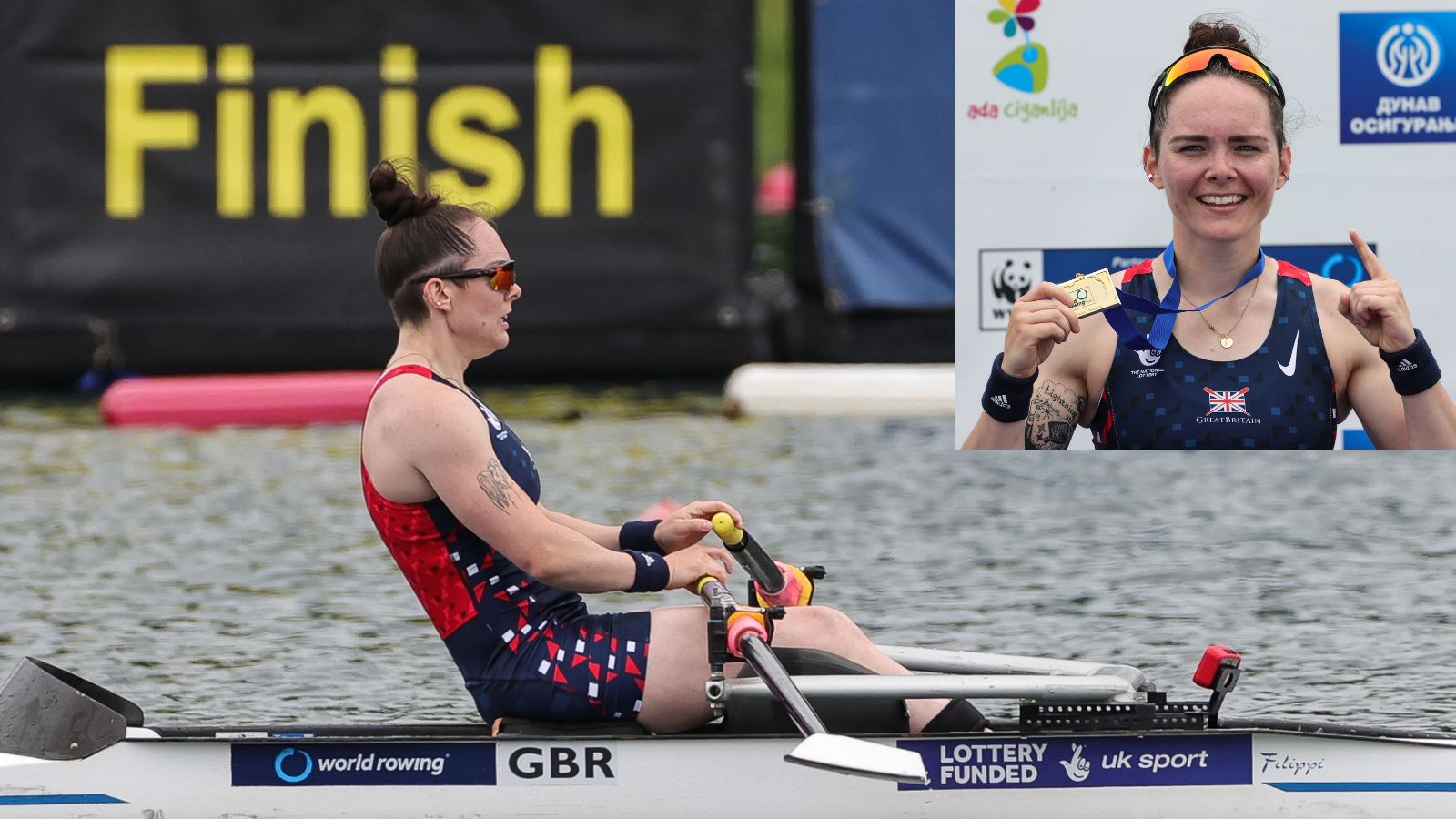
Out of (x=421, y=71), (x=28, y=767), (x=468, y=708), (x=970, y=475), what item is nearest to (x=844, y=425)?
(x=970, y=475)

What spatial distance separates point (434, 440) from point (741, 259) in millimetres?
9344

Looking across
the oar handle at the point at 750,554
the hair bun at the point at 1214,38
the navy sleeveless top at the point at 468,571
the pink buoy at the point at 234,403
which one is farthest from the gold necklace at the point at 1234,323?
the pink buoy at the point at 234,403

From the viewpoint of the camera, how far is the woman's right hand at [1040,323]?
5121 millimetres

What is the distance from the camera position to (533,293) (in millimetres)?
13781

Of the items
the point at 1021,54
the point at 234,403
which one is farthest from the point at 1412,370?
the point at 234,403

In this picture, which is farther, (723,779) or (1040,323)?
(1040,323)

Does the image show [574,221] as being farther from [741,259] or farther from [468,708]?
[468,708]

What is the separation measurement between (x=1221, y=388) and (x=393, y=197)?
221cm

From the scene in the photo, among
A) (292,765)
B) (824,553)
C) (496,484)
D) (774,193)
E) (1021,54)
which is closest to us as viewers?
(496,484)

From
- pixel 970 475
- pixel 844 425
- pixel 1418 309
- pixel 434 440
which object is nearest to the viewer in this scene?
pixel 434 440

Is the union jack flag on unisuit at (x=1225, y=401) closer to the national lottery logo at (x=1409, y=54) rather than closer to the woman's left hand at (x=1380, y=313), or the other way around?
the woman's left hand at (x=1380, y=313)

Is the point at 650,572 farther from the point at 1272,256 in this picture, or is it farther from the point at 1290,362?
the point at 1272,256

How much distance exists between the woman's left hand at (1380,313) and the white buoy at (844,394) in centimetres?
717

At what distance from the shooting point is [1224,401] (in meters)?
5.50
